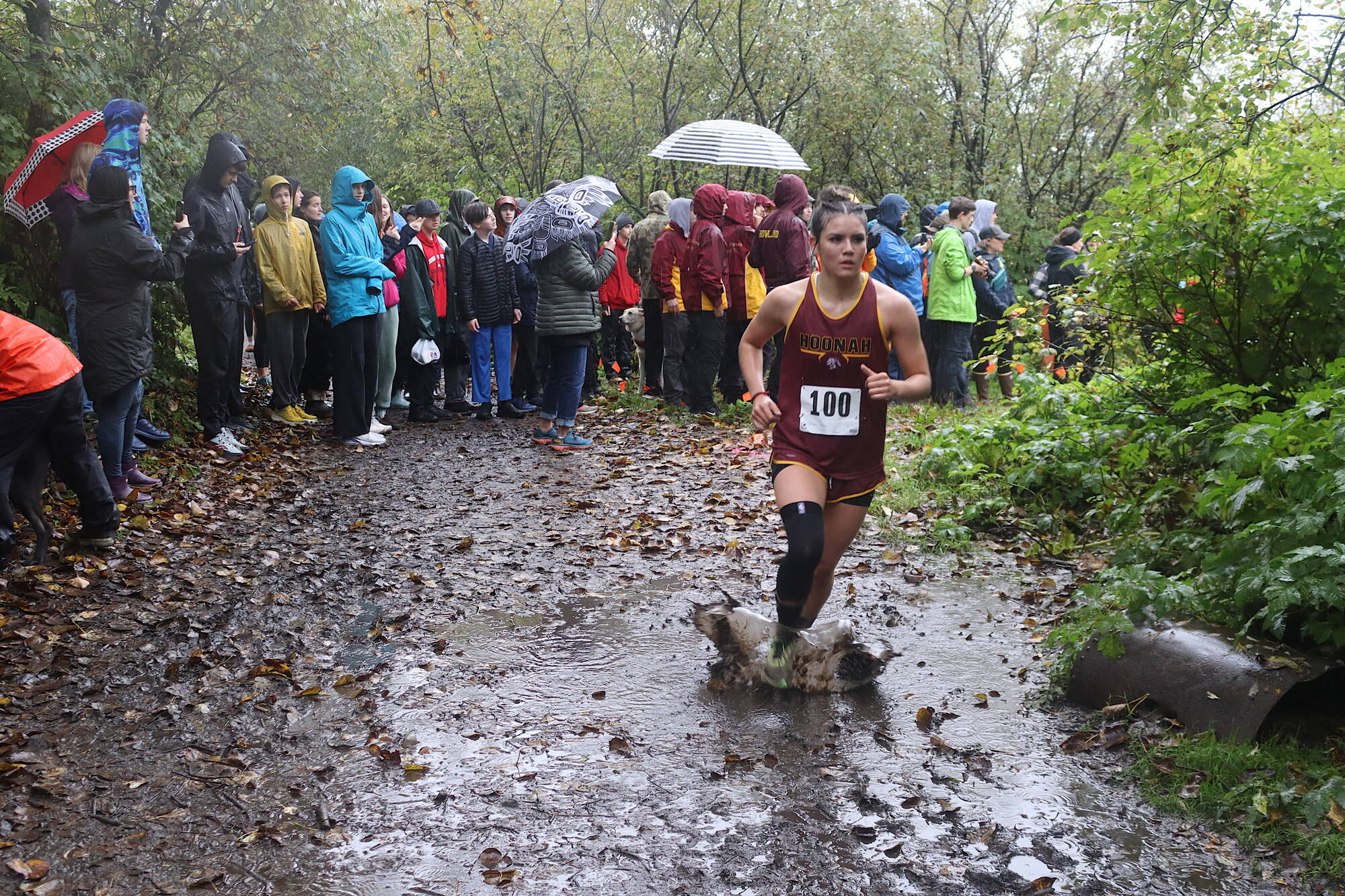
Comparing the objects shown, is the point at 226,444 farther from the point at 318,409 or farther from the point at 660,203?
the point at 660,203

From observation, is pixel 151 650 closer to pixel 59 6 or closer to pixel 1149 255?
pixel 1149 255

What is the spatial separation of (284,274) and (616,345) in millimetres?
6341

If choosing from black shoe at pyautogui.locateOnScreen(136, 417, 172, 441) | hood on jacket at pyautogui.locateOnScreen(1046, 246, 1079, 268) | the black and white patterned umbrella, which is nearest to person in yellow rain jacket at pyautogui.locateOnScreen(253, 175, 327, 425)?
black shoe at pyautogui.locateOnScreen(136, 417, 172, 441)

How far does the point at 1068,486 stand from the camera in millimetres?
8070

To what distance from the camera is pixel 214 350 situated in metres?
10.4

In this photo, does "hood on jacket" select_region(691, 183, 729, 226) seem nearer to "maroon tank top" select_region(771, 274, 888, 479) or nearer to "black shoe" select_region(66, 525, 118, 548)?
"black shoe" select_region(66, 525, 118, 548)

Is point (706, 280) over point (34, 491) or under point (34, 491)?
over

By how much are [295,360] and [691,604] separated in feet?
24.7

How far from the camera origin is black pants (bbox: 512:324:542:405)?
13.4 m

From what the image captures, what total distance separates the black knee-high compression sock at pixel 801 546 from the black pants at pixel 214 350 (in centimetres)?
734

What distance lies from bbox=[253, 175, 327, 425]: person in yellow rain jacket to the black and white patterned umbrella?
85.2 inches

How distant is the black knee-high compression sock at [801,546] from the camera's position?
4828 millimetres

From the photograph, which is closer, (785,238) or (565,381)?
(565,381)

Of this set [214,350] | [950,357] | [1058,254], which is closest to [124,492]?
[214,350]
